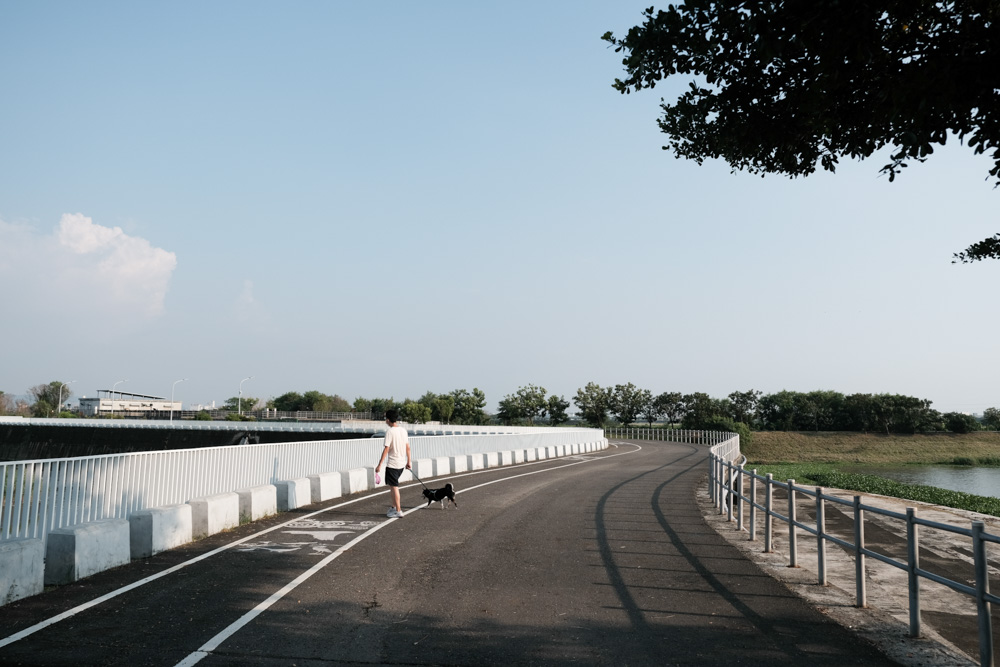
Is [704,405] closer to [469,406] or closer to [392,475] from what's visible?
[469,406]

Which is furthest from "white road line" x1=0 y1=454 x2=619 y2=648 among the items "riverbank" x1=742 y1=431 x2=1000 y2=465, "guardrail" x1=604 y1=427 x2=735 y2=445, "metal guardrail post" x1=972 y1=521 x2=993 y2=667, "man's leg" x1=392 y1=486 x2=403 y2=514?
"riverbank" x1=742 y1=431 x2=1000 y2=465

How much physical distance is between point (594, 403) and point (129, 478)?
103027 mm

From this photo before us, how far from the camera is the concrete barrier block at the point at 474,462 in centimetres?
2762

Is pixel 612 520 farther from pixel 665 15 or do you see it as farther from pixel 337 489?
pixel 665 15

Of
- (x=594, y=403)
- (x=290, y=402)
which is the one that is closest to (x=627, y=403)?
(x=594, y=403)

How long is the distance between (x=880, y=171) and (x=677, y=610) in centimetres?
518

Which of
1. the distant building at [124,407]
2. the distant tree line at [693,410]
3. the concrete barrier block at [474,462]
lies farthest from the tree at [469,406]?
the concrete barrier block at [474,462]

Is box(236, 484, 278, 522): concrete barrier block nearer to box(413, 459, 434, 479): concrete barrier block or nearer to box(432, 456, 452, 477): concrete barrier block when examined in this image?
box(413, 459, 434, 479): concrete barrier block

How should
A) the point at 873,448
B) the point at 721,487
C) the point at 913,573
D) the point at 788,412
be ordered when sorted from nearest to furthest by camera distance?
the point at 913,573 < the point at 721,487 < the point at 873,448 < the point at 788,412

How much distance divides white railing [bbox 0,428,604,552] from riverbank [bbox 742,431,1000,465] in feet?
211

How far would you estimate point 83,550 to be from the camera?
8664 mm

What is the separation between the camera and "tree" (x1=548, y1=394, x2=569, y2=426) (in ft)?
371

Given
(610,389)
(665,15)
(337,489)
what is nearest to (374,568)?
(665,15)

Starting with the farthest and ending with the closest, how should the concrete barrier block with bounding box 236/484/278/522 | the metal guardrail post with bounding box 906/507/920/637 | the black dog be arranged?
1. the black dog
2. the concrete barrier block with bounding box 236/484/278/522
3. the metal guardrail post with bounding box 906/507/920/637
